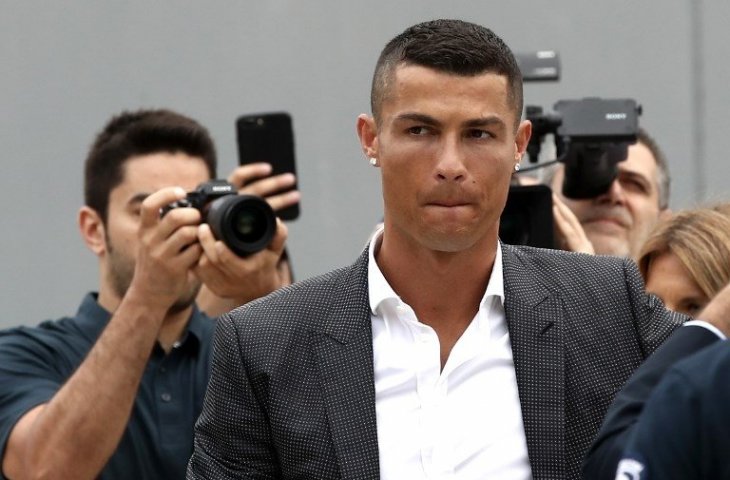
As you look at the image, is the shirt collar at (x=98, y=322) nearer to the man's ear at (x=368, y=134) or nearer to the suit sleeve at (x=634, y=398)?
the man's ear at (x=368, y=134)

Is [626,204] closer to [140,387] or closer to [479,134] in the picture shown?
[140,387]

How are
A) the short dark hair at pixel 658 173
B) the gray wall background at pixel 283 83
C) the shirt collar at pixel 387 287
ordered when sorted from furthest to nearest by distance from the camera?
the gray wall background at pixel 283 83, the short dark hair at pixel 658 173, the shirt collar at pixel 387 287

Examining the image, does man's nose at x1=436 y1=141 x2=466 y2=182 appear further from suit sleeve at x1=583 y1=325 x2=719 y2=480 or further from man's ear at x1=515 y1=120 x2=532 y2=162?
suit sleeve at x1=583 y1=325 x2=719 y2=480

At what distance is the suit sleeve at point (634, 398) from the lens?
7.38ft

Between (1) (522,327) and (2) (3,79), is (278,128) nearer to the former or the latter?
(2) (3,79)

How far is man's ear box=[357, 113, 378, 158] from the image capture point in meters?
2.96

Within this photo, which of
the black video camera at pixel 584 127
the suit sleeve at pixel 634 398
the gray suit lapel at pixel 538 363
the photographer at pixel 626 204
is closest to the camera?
the suit sleeve at pixel 634 398

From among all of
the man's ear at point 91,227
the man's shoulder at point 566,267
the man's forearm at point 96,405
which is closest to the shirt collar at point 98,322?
the man's ear at point 91,227

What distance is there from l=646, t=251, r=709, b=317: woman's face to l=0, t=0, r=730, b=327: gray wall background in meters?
1.48

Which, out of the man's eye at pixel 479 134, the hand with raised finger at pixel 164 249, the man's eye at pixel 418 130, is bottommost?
the hand with raised finger at pixel 164 249

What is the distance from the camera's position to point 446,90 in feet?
9.19

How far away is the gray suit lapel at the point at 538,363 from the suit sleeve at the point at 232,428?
437 millimetres

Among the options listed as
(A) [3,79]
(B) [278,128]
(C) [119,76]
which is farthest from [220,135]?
(B) [278,128]

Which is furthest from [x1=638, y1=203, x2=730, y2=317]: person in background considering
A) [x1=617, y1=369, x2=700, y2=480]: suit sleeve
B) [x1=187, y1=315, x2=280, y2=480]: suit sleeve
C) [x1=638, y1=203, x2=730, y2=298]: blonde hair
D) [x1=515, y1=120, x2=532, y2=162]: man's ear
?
[x1=617, y1=369, x2=700, y2=480]: suit sleeve
